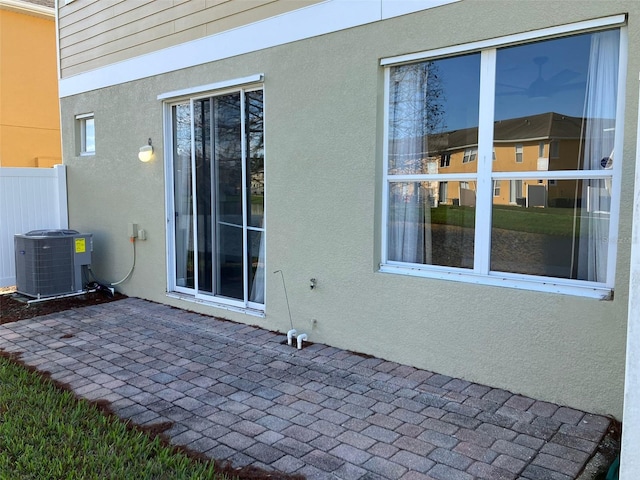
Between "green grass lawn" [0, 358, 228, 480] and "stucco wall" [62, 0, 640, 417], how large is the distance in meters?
2.07

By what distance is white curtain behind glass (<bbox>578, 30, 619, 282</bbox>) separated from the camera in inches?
126

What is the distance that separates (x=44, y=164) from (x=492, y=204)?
40.8ft

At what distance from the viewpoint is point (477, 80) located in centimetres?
376

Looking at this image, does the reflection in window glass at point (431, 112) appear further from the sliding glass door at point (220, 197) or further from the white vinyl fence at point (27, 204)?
the white vinyl fence at point (27, 204)

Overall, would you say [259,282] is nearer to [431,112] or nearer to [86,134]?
[431,112]

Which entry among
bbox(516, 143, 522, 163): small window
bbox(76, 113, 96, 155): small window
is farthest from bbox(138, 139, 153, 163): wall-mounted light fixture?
bbox(516, 143, 522, 163): small window

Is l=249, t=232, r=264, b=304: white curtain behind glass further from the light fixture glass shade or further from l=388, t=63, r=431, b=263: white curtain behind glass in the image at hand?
the light fixture glass shade

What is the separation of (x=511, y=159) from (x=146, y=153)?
14.8 feet

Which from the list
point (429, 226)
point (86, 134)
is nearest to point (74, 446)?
point (429, 226)

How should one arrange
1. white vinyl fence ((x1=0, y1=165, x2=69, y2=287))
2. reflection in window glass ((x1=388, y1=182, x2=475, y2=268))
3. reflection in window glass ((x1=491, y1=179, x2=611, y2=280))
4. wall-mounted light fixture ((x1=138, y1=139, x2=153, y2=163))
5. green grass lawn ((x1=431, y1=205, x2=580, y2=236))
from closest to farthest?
reflection in window glass ((x1=491, y1=179, x2=611, y2=280)), green grass lawn ((x1=431, y1=205, x2=580, y2=236)), reflection in window glass ((x1=388, y1=182, x2=475, y2=268)), wall-mounted light fixture ((x1=138, y1=139, x2=153, y2=163)), white vinyl fence ((x1=0, y1=165, x2=69, y2=287))

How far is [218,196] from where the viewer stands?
19.1ft

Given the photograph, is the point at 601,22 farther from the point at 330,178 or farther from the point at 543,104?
the point at 330,178

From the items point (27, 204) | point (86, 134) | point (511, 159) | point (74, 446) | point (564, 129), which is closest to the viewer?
point (74, 446)

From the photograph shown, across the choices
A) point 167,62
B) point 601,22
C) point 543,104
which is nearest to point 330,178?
point 543,104
